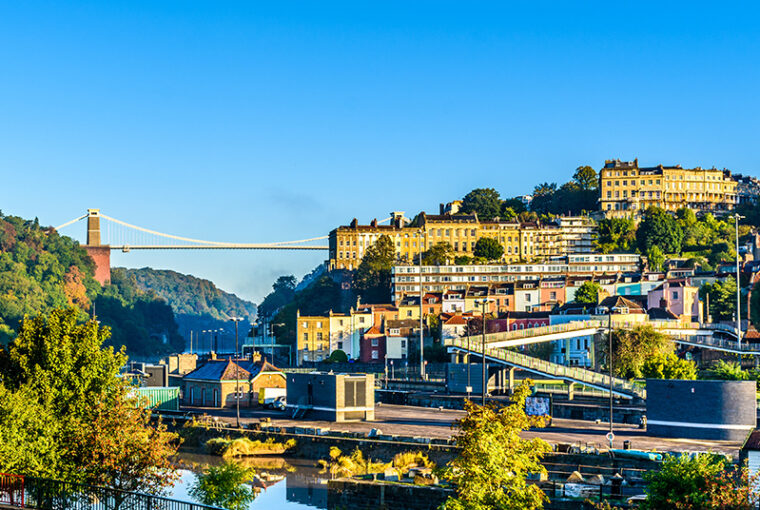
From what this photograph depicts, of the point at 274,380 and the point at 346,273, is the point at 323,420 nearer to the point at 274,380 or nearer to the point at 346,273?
the point at 274,380

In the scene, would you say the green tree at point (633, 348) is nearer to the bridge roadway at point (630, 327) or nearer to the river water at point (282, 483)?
the bridge roadway at point (630, 327)

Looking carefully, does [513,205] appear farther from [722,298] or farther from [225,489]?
[225,489]

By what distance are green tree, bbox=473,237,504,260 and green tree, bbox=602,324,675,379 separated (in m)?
64.4

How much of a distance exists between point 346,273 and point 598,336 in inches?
2483

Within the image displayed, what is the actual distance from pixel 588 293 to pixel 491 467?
8216cm

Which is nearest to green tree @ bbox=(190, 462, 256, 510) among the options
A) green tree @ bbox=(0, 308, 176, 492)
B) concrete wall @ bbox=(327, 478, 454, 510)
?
green tree @ bbox=(0, 308, 176, 492)

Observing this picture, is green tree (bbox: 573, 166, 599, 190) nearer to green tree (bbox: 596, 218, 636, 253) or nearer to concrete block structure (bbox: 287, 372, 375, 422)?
green tree (bbox: 596, 218, 636, 253)

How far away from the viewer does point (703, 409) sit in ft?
142

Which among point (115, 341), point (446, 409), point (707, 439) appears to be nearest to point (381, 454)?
point (707, 439)

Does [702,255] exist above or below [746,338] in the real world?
above

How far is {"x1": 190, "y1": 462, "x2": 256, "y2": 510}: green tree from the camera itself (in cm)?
3322

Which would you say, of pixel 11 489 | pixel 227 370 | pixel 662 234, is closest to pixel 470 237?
pixel 662 234


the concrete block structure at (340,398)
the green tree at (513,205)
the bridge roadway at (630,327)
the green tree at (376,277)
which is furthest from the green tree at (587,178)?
the concrete block structure at (340,398)

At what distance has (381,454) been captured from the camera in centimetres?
4359
